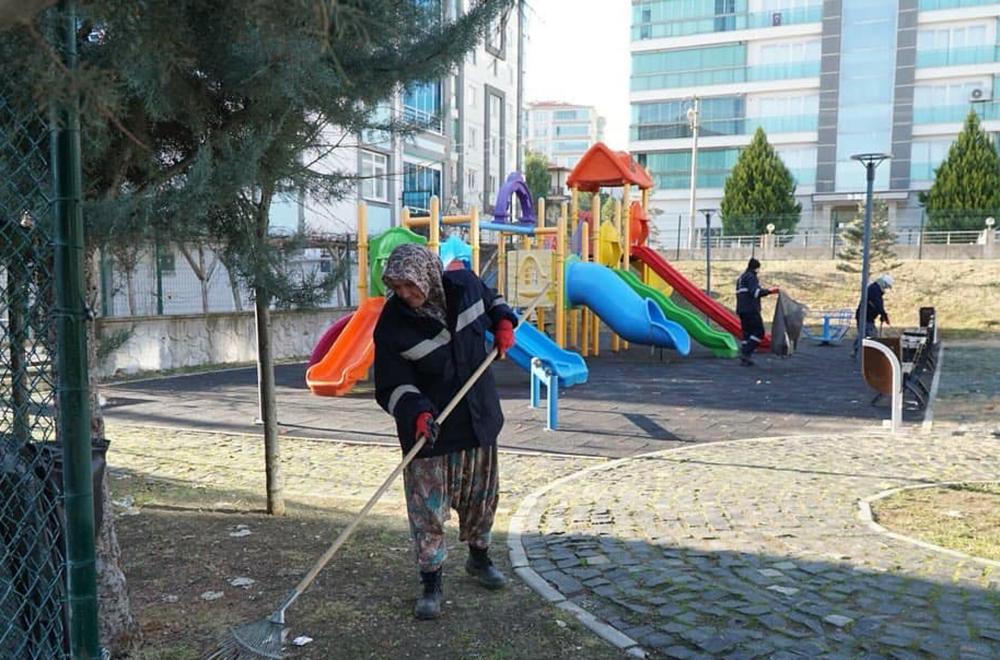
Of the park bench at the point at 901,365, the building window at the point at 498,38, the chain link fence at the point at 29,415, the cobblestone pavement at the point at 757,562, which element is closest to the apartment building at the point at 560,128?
the park bench at the point at 901,365

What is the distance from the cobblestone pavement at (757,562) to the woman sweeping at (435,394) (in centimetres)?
68

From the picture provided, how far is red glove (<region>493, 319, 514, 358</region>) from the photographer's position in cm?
402

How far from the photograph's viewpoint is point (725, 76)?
150 feet

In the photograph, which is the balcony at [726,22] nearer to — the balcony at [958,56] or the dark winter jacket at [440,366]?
the balcony at [958,56]

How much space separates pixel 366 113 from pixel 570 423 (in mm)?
5155

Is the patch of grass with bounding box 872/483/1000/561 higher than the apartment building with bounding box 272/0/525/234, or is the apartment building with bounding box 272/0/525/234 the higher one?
the apartment building with bounding box 272/0/525/234

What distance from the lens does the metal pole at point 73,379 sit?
7.63 ft

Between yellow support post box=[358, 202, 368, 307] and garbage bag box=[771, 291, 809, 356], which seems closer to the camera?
yellow support post box=[358, 202, 368, 307]

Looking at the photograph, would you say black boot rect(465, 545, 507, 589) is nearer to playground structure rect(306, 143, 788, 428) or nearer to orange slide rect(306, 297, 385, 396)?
playground structure rect(306, 143, 788, 428)

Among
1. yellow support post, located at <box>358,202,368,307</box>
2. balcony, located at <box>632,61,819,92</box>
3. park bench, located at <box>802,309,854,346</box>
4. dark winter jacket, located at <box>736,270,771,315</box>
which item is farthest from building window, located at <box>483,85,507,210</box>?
yellow support post, located at <box>358,202,368,307</box>

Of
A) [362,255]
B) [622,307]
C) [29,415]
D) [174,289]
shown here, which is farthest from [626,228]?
[29,415]

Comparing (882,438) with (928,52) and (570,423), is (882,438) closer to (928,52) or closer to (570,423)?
(570,423)

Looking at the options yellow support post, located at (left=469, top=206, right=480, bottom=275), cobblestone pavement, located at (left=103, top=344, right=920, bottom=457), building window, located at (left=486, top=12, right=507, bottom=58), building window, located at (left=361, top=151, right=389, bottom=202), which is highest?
building window, located at (left=361, top=151, right=389, bottom=202)

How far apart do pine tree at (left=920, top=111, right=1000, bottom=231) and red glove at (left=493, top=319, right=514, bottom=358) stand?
36.2 metres
